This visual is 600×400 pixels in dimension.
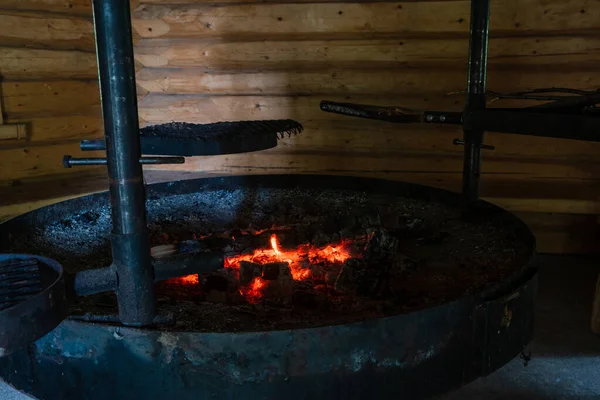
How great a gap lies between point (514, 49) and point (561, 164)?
1186 millimetres

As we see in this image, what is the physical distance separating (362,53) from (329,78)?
1.29ft

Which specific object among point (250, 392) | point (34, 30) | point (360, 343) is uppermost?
point (34, 30)

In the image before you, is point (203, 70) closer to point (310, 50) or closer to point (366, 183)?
point (310, 50)

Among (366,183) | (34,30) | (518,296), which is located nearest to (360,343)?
(518,296)

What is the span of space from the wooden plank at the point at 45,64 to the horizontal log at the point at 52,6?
36 cm

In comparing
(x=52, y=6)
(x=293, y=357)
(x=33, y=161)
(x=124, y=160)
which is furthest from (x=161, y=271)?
(x=52, y=6)

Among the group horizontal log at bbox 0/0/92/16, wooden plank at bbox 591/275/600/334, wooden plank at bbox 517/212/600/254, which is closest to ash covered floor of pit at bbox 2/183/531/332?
wooden plank at bbox 591/275/600/334

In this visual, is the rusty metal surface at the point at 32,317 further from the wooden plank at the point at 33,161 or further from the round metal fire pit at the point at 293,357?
the wooden plank at the point at 33,161

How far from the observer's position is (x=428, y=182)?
19.0ft

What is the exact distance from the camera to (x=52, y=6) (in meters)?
5.45

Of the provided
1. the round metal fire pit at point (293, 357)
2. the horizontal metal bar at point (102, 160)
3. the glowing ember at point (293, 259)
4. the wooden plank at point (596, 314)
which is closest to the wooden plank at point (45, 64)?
the glowing ember at point (293, 259)

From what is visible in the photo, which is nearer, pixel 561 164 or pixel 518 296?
pixel 518 296

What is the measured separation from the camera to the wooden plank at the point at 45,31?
5147mm

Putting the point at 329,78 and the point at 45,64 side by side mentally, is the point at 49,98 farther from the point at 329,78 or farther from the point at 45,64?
the point at 329,78
